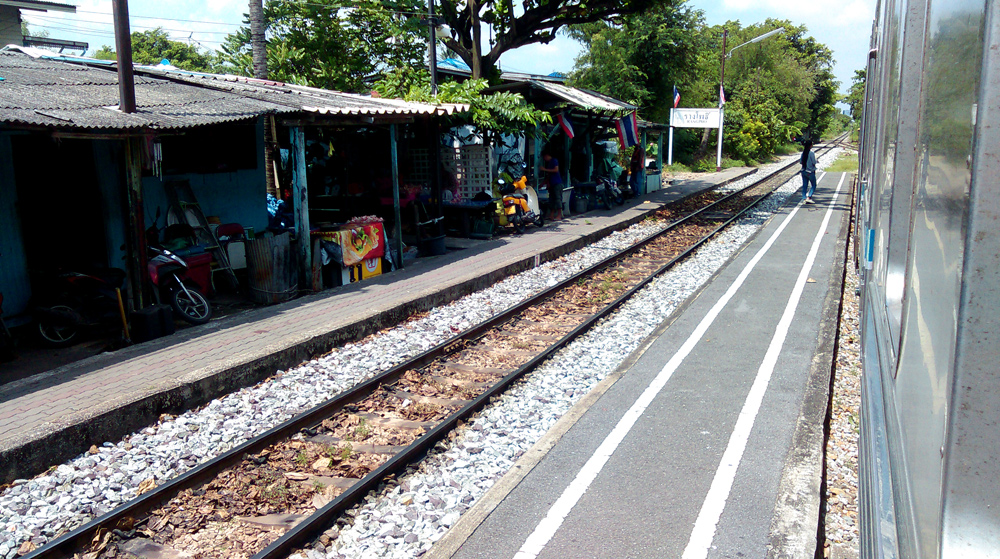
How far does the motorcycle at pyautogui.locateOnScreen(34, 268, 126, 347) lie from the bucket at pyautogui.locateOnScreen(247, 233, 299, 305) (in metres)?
1.94

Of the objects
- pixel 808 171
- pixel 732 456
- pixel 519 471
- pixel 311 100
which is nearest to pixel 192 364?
pixel 519 471

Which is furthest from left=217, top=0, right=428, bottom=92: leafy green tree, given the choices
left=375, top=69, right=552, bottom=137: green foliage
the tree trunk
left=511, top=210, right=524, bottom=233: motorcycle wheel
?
left=511, top=210, right=524, bottom=233: motorcycle wheel

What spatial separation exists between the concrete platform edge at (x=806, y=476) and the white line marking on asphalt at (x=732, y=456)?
33 centimetres

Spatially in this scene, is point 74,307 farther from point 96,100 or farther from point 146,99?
point 146,99

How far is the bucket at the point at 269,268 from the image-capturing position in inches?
396

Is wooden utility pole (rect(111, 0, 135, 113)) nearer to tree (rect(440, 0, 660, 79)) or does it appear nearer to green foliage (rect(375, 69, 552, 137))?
green foliage (rect(375, 69, 552, 137))

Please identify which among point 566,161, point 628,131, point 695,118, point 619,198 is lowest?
point 619,198

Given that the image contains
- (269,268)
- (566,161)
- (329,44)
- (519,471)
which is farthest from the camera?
(566,161)

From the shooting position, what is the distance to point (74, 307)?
328 inches

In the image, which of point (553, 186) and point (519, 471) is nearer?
point (519, 471)

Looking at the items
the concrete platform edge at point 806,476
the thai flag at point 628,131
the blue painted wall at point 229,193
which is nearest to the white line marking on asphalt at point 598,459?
the concrete platform edge at point 806,476

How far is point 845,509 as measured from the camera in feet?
15.5

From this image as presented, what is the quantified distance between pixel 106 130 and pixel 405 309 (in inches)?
162

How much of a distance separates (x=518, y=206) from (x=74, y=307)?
10470 mm
